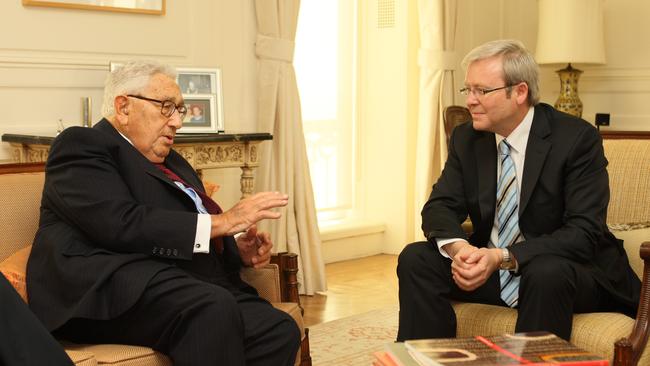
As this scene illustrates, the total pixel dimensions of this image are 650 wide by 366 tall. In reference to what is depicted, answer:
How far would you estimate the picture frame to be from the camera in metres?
4.51

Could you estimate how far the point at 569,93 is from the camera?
19.9 feet

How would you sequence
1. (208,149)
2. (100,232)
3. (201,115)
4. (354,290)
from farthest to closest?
(354,290) → (201,115) → (208,149) → (100,232)

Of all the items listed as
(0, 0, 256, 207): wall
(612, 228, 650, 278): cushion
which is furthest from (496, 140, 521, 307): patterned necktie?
(0, 0, 256, 207): wall

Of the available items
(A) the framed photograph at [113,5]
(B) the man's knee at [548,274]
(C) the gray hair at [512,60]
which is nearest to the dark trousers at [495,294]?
(B) the man's knee at [548,274]

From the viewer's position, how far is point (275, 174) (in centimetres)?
523

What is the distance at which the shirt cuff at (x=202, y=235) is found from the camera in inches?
107

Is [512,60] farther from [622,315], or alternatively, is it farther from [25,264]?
[25,264]

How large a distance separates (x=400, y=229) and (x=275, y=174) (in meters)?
1.54

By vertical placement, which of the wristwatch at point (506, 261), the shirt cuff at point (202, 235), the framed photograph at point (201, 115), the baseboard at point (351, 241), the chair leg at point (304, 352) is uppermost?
the framed photograph at point (201, 115)

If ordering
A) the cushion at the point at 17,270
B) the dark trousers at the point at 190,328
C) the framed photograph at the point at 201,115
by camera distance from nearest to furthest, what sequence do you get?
the dark trousers at the point at 190,328
the cushion at the point at 17,270
the framed photograph at the point at 201,115

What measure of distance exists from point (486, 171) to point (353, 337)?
1.49 metres

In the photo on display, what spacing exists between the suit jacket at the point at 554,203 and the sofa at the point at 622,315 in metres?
0.12

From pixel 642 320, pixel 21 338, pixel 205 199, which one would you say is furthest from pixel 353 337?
pixel 21 338

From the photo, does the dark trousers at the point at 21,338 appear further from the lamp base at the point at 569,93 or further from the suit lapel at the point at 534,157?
the lamp base at the point at 569,93
